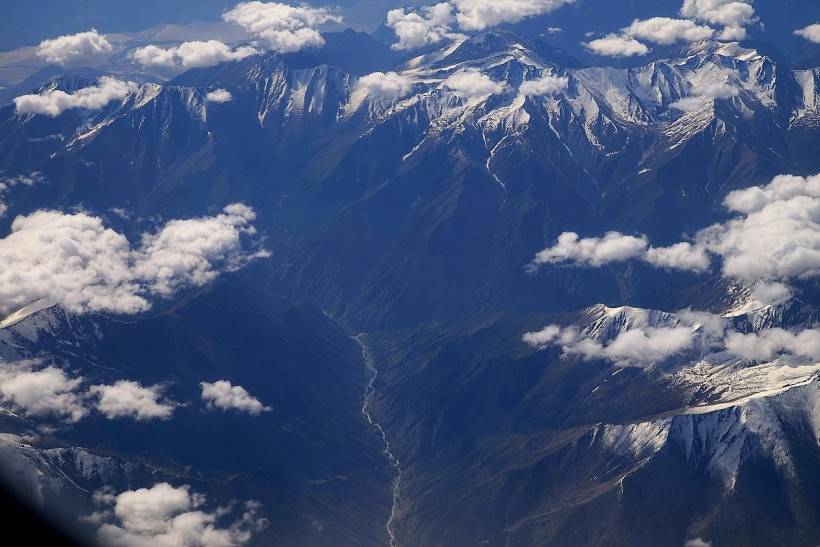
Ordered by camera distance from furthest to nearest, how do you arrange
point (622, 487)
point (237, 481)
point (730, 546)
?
point (237, 481)
point (622, 487)
point (730, 546)

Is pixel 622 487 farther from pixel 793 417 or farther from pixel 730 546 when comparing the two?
pixel 793 417

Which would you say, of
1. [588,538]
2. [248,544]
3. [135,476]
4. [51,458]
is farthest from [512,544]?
[51,458]

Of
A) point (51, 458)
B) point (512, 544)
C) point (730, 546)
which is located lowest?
point (512, 544)

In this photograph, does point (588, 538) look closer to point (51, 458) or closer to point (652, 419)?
point (652, 419)

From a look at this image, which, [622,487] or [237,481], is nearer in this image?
[622,487]

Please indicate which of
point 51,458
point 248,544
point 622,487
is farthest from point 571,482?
point 51,458

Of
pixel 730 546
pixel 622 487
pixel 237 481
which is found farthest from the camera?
pixel 237 481

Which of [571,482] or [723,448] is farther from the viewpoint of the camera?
[571,482]

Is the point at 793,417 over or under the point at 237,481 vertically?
over

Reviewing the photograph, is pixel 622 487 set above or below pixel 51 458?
below
